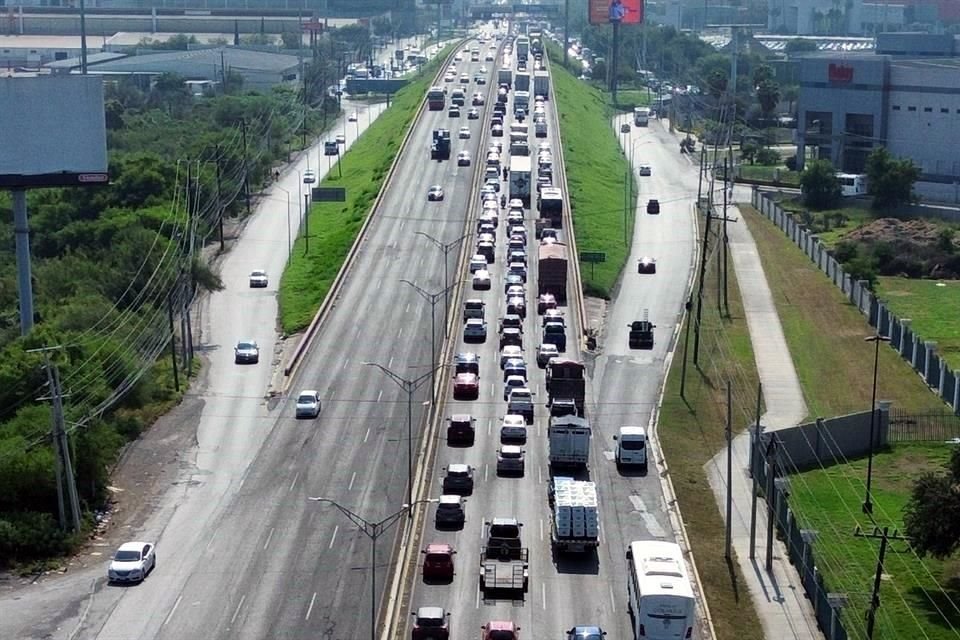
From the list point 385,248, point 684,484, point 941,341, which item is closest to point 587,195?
point 385,248

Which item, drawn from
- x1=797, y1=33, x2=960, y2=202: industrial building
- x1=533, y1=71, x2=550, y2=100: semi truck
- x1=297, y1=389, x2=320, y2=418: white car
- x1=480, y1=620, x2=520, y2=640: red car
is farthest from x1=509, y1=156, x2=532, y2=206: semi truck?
x1=480, y1=620, x2=520, y2=640: red car

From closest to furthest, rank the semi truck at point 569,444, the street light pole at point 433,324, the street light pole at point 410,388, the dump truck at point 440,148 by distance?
the street light pole at point 410,388, the semi truck at point 569,444, the street light pole at point 433,324, the dump truck at point 440,148

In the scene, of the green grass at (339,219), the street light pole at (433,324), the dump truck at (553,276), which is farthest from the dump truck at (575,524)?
the dump truck at (553,276)

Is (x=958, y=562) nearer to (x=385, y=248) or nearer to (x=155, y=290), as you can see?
(x=155, y=290)

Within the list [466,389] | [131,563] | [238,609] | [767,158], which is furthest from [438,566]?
[767,158]

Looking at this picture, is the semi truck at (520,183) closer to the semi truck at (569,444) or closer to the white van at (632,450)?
the white van at (632,450)

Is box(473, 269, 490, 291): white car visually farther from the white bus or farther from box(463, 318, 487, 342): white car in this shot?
the white bus

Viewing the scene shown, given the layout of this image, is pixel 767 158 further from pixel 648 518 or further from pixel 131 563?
pixel 131 563
